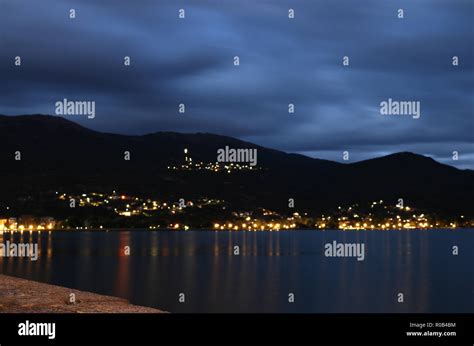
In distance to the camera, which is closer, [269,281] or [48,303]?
[48,303]

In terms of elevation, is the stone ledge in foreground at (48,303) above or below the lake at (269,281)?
above

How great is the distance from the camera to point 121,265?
337ft

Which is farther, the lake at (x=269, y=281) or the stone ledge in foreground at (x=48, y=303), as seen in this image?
the lake at (x=269, y=281)

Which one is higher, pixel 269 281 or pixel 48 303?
pixel 48 303

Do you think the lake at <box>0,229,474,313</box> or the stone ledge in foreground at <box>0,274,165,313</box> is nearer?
the stone ledge in foreground at <box>0,274,165,313</box>

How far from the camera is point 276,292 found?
232ft

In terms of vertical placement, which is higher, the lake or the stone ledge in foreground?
the stone ledge in foreground
